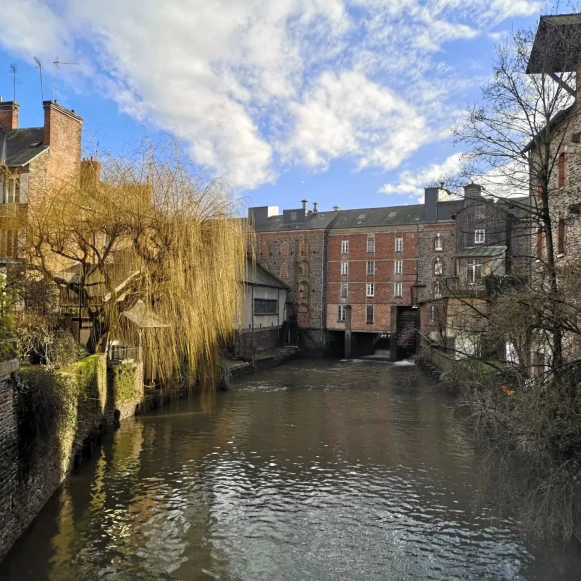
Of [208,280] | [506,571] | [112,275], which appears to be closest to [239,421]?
[208,280]

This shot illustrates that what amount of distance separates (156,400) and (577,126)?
13809mm

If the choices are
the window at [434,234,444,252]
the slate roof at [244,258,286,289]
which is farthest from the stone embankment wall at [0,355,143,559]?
the window at [434,234,444,252]

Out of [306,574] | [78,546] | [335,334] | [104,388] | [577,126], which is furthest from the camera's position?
[335,334]

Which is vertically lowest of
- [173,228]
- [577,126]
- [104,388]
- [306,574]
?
[306,574]

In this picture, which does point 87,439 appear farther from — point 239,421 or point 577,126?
point 577,126

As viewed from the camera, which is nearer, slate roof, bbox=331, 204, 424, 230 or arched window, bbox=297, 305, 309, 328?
slate roof, bbox=331, 204, 424, 230

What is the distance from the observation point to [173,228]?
38.3ft

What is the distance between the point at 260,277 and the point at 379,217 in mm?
10075

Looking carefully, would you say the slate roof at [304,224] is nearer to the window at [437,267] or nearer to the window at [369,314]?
the window at [369,314]

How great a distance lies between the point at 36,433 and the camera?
7.31 meters

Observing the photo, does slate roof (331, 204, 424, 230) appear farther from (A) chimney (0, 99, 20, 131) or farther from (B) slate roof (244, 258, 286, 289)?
(A) chimney (0, 99, 20, 131)

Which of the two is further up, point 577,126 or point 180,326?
point 577,126

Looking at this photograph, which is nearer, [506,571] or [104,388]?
[506,571]

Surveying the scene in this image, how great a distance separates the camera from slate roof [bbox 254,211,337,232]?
36.0 meters
